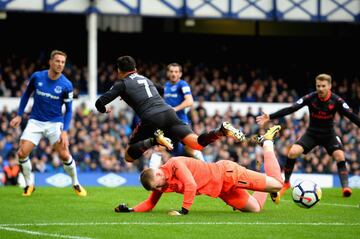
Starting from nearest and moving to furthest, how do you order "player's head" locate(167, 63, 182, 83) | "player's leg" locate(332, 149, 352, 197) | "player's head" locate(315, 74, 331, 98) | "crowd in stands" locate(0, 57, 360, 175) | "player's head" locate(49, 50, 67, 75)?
"player's head" locate(49, 50, 67, 75)
"player's head" locate(315, 74, 331, 98)
"player's leg" locate(332, 149, 352, 197)
"player's head" locate(167, 63, 182, 83)
"crowd in stands" locate(0, 57, 360, 175)

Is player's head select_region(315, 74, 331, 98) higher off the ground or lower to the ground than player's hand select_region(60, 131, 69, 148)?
higher

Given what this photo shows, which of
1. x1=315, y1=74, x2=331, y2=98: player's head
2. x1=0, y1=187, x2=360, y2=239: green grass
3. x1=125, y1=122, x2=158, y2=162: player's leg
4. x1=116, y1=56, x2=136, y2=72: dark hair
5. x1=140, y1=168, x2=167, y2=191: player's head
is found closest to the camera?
x1=0, y1=187, x2=360, y2=239: green grass

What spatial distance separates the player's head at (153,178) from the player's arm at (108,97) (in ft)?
6.27

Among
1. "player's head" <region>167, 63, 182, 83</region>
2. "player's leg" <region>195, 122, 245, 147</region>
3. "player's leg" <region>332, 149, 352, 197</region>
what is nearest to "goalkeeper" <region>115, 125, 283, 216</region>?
"player's leg" <region>195, 122, 245, 147</region>

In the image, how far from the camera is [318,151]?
29625 mm

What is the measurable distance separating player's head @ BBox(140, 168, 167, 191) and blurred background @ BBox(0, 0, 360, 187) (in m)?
12.8

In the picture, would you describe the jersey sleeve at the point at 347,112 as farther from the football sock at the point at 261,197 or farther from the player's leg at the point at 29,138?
the player's leg at the point at 29,138

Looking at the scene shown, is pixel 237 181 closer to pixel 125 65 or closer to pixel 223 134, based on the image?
pixel 223 134

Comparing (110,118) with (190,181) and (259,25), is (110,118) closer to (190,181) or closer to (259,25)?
(259,25)

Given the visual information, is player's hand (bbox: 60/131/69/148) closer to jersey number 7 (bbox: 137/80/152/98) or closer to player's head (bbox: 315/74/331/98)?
jersey number 7 (bbox: 137/80/152/98)

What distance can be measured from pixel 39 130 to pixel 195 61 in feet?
76.5

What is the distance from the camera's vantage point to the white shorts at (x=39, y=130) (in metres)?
16.4

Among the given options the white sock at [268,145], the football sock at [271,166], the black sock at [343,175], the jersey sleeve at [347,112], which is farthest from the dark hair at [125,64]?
the black sock at [343,175]

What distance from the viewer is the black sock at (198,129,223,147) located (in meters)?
13.4
